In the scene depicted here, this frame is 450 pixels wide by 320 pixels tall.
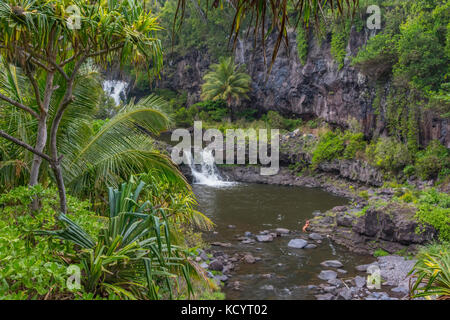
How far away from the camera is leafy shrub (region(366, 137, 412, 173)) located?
15180 mm

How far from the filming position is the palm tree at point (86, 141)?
489 centimetres

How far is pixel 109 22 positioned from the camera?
368 centimetres

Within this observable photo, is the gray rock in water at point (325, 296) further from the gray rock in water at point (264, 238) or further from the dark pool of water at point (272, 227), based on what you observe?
the gray rock in water at point (264, 238)

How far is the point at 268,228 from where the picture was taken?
457 inches

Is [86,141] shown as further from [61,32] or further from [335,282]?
[335,282]

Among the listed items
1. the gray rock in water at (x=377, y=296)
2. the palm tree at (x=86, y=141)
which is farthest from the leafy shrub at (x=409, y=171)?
the palm tree at (x=86, y=141)

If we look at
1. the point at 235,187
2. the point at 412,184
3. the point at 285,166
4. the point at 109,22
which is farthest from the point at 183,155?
the point at 109,22

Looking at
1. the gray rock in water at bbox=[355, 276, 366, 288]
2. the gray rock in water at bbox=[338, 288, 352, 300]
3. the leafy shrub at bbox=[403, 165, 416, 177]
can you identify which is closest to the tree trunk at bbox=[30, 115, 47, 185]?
the gray rock in water at bbox=[338, 288, 352, 300]

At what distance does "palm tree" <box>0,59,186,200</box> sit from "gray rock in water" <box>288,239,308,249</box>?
5.65 metres

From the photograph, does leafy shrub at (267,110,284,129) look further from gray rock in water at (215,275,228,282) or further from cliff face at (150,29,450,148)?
gray rock in water at (215,275,228,282)

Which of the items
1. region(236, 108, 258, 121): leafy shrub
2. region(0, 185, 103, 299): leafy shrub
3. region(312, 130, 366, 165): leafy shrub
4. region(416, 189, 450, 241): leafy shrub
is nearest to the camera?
region(0, 185, 103, 299): leafy shrub

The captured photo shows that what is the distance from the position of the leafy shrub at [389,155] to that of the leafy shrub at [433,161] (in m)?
0.91
